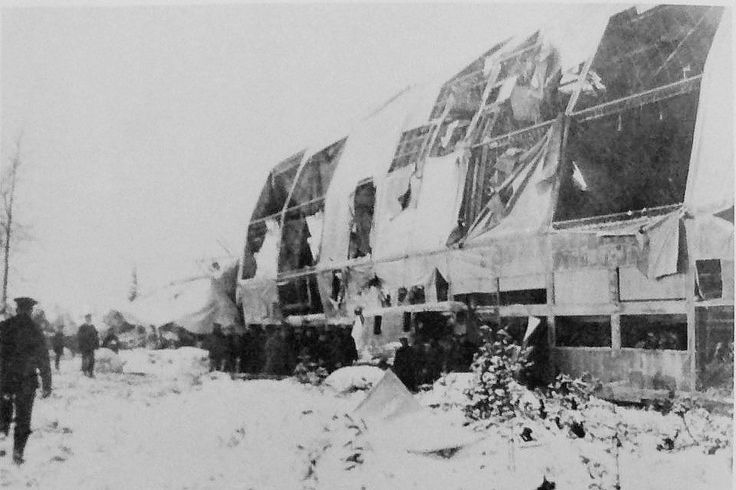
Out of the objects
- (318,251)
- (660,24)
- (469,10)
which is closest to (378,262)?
(318,251)

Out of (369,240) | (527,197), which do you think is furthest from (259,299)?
(527,197)

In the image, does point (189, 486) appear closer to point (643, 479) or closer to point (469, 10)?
point (643, 479)

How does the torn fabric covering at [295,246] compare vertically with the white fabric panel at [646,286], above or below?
above

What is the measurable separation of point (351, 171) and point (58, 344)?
175 centimetres

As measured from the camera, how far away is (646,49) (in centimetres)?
296

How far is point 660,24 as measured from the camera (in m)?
2.99

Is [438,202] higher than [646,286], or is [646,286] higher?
[438,202]

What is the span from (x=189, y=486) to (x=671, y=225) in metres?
2.54

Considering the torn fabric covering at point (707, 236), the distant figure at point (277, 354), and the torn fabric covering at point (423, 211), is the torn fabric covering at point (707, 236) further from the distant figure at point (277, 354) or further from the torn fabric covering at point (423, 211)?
the distant figure at point (277, 354)

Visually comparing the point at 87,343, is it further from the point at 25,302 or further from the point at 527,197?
the point at 527,197

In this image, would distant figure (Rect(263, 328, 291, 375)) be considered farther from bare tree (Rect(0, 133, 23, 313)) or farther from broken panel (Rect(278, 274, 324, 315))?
bare tree (Rect(0, 133, 23, 313))

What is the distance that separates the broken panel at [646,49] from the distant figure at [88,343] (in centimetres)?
267

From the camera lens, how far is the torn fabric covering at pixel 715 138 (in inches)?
108

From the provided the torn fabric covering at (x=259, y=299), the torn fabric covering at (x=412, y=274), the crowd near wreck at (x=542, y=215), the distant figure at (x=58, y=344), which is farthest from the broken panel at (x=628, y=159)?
the distant figure at (x=58, y=344)
